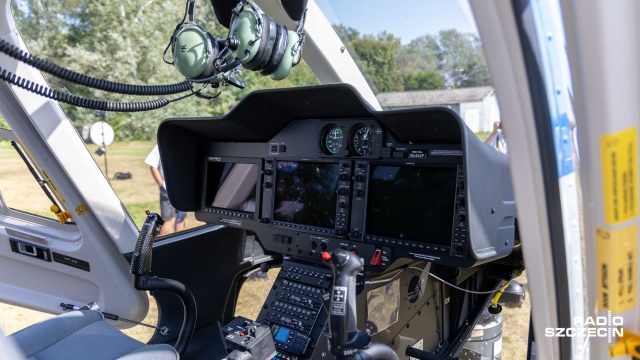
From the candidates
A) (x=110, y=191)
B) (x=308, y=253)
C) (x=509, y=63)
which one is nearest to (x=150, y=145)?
(x=110, y=191)

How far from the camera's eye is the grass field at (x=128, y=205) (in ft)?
8.43

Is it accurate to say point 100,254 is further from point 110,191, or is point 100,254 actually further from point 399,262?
point 399,262

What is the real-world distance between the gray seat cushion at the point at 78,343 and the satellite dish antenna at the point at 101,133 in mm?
1068

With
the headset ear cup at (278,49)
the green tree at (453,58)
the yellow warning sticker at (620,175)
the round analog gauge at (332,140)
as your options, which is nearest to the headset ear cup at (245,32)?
the headset ear cup at (278,49)

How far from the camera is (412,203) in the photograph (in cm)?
178

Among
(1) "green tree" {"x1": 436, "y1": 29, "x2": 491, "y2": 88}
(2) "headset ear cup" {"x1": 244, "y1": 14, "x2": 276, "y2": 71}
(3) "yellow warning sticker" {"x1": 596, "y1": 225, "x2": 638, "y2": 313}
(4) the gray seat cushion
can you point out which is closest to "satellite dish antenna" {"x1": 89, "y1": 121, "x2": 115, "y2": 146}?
(4) the gray seat cushion

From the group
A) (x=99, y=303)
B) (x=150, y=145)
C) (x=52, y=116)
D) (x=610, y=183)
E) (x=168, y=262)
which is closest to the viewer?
(x=610, y=183)

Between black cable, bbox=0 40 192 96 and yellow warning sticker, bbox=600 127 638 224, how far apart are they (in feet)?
4.24

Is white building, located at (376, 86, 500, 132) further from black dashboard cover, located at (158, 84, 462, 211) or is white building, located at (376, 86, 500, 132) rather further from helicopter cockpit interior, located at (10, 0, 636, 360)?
black dashboard cover, located at (158, 84, 462, 211)

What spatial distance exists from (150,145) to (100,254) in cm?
114

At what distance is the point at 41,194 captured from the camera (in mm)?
2559

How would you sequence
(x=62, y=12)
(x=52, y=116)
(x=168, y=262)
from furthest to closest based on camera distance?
(x=62, y=12) < (x=168, y=262) < (x=52, y=116)

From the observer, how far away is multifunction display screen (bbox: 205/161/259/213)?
2.28m

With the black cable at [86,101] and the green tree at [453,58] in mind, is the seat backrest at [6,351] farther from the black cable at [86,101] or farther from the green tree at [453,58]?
the green tree at [453,58]
